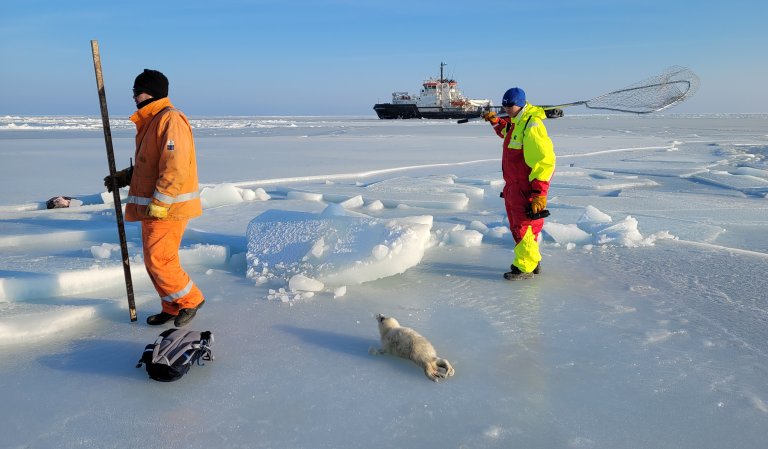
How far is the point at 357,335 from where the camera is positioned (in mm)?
2582

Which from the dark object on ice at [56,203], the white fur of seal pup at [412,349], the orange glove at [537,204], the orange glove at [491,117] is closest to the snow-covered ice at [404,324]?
the white fur of seal pup at [412,349]

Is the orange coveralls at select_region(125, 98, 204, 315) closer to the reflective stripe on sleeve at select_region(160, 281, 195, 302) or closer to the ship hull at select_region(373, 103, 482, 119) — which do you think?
the reflective stripe on sleeve at select_region(160, 281, 195, 302)

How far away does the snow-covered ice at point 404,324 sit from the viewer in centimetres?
181

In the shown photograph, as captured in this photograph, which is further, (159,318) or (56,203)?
(56,203)

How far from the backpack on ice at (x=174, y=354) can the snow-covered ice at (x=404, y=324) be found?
59 millimetres

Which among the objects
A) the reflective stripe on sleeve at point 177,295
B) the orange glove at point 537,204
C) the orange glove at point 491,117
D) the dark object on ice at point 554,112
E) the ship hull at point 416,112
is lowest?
the reflective stripe on sleeve at point 177,295

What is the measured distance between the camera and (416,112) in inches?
1951

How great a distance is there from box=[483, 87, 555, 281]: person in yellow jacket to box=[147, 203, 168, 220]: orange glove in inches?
81.1

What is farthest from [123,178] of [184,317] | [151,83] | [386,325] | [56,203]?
[56,203]

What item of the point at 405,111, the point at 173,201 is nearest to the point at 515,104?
the point at 173,201

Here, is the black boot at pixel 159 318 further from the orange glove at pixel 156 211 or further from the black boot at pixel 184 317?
the orange glove at pixel 156 211

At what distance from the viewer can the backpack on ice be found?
6.83ft

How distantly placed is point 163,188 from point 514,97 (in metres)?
2.20

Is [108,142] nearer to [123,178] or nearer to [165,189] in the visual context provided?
[123,178]
